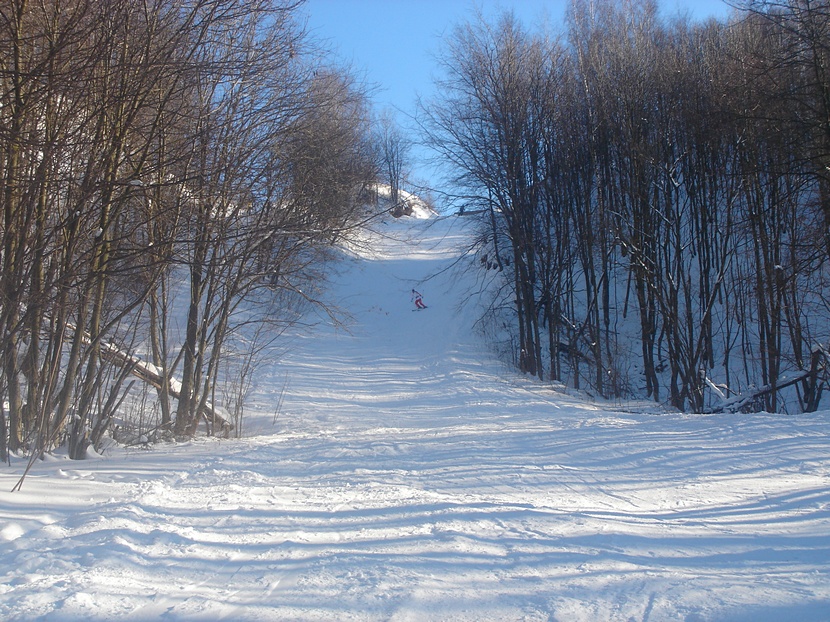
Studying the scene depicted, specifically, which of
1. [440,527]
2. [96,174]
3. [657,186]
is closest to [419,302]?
[657,186]

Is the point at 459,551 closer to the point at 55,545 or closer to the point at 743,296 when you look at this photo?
the point at 55,545

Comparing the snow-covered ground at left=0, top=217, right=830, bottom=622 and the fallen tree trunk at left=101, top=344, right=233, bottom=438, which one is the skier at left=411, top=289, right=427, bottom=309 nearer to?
the fallen tree trunk at left=101, top=344, right=233, bottom=438

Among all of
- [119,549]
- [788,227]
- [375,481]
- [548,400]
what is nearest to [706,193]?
[788,227]

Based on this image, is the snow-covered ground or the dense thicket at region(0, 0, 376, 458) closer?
the snow-covered ground

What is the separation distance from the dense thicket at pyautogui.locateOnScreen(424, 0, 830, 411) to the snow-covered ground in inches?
344

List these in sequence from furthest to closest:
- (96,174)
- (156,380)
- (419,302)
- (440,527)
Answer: (419,302) < (156,380) < (96,174) < (440,527)

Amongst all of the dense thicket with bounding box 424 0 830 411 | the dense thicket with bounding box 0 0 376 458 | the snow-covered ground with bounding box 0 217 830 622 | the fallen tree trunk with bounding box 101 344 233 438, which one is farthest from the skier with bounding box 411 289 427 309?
the snow-covered ground with bounding box 0 217 830 622

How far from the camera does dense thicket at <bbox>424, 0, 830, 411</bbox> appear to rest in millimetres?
16078

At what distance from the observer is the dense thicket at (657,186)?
16.1m

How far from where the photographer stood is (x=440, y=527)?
4.57 m

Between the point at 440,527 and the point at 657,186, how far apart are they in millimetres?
16374

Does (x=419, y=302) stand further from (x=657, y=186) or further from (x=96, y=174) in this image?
(x=96, y=174)

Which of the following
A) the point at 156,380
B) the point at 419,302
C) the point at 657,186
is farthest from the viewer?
the point at 419,302

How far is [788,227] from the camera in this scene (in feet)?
57.8
